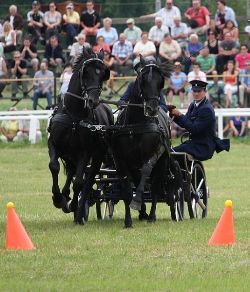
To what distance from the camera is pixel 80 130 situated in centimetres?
1371

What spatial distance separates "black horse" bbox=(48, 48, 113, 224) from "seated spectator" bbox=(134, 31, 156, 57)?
52.0 ft

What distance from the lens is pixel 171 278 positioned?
965 centimetres

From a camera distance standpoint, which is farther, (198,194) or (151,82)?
(198,194)

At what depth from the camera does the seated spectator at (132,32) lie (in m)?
31.6

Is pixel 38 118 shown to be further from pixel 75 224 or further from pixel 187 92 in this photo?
pixel 75 224

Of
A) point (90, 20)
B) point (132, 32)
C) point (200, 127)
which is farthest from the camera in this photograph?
point (90, 20)

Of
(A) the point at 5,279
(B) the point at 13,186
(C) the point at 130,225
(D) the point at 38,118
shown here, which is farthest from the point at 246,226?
(D) the point at 38,118

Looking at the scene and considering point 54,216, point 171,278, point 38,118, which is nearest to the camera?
point 171,278

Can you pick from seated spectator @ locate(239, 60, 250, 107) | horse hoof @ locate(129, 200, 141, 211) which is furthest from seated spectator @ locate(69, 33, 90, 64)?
horse hoof @ locate(129, 200, 141, 211)

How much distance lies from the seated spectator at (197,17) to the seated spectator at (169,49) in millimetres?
1966

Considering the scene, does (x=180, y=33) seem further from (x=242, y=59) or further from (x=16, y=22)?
(x=16, y=22)

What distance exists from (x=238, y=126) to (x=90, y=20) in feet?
19.8

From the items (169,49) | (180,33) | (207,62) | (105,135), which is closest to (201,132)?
(105,135)

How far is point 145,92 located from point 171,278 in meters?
4.01
